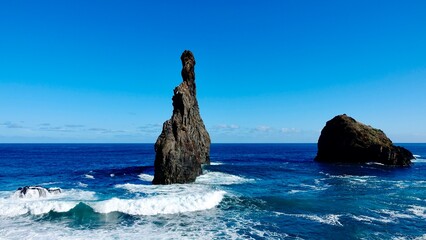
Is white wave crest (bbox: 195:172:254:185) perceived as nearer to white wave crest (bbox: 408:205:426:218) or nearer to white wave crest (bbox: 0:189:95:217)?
white wave crest (bbox: 0:189:95:217)

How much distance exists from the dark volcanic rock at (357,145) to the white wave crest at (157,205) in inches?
2554

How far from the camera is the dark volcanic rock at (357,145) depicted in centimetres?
8612

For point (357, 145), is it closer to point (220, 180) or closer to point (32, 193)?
point (220, 180)

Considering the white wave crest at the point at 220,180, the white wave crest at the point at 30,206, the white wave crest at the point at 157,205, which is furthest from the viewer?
the white wave crest at the point at 220,180

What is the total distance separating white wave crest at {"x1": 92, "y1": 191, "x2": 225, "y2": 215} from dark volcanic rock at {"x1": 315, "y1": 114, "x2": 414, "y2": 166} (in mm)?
64880

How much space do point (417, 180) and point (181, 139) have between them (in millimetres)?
43762

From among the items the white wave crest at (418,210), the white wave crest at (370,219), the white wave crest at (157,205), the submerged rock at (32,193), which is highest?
the submerged rock at (32,193)

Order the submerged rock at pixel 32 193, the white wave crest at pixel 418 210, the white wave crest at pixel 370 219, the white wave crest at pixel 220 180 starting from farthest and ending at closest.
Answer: the white wave crest at pixel 220 180
the submerged rock at pixel 32 193
the white wave crest at pixel 418 210
the white wave crest at pixel 370 219

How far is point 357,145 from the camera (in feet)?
292

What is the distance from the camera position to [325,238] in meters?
25.4

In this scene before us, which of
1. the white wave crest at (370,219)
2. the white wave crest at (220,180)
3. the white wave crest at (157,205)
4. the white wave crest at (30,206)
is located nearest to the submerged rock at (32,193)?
the white wave crest at (30,206)

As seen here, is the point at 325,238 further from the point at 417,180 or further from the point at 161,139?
the point at 417,180

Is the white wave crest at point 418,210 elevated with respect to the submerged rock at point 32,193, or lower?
lower

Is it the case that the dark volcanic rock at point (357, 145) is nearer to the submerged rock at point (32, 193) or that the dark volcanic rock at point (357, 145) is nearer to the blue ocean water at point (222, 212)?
the blue ocean water at point (222, 212)
